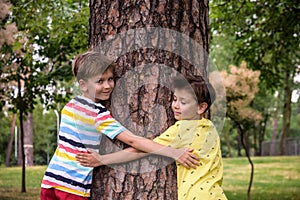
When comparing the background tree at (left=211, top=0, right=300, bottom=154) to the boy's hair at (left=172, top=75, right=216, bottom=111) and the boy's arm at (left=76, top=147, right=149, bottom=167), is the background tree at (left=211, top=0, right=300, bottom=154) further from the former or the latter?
the boy's arm at (left=76, top=147, right=149, bottom=167)

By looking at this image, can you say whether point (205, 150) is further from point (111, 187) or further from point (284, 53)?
point (284, 53)

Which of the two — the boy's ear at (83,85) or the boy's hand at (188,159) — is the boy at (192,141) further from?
the boy's ear at (83,85)

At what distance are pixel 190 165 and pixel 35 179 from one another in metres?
10.9

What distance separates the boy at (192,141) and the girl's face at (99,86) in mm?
342

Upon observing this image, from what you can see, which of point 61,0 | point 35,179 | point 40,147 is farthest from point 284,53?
point 40,147

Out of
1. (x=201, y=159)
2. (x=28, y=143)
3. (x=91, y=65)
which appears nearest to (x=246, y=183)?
(x=201, y=159)

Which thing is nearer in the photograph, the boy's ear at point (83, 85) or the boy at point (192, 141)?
the boy at point (192, 141)

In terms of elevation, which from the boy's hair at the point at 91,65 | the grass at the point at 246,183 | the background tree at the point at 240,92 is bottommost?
the grass at the point at 246,183

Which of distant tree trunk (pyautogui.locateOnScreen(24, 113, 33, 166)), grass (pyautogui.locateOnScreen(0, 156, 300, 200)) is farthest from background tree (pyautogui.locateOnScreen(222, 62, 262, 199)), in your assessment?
distant tree trunk (pyautogui.locateOnScreen(24, 113, 33, 166))

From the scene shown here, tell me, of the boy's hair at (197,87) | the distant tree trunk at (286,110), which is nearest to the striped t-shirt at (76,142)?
the boy's hair at (197,87)

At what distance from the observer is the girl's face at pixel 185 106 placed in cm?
287

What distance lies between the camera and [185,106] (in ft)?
9.44

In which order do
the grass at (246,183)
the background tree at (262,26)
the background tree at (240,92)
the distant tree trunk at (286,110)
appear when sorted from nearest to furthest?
the background tree at (262,26), the background tree at (240,92), the grass at (246,183), the distant tree trunk at (286,110)

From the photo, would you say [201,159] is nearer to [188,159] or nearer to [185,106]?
[188,159]
